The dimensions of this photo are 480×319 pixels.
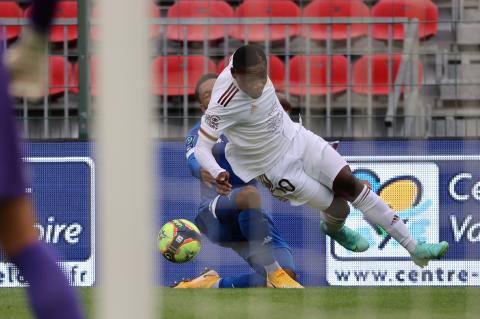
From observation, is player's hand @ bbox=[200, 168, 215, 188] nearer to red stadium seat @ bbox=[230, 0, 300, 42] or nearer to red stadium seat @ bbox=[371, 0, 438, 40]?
red stadium seat @ bbox=[230, 0, 300, 42]

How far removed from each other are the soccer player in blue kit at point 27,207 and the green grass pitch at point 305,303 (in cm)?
214

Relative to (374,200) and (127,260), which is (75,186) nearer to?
(374,200)

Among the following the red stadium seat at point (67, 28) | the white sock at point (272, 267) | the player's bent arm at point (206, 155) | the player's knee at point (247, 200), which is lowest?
the white sock at point (272, 267)

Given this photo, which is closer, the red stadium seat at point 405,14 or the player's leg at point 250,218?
the player's leg at point 250,218

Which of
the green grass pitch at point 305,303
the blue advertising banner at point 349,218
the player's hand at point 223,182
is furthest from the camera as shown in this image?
the blue advertising banner at point 349,218

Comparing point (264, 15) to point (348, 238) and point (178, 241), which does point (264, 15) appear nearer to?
point (178, 241)

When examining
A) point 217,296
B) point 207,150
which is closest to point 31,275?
point 217,296

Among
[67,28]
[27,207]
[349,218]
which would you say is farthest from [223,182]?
[27,207]

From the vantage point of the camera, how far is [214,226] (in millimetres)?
6461

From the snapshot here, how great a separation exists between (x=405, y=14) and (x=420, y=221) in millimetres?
1315

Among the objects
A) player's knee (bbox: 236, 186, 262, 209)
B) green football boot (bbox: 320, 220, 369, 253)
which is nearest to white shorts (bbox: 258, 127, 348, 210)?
green football boot (bbox: 320, 220, 369, 253)

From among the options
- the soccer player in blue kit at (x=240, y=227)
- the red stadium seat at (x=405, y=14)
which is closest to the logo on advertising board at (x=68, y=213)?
the soccer player in blue kit at (x=240, y=227)

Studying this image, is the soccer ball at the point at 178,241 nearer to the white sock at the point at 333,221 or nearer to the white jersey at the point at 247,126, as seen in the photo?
the white jersey at the point at 247,126

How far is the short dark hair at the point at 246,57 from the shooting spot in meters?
5.71
